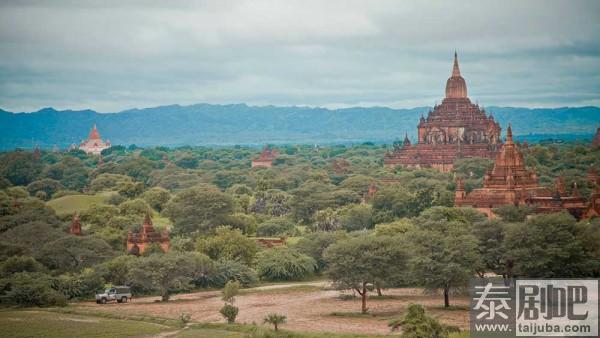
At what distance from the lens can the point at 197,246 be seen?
72.2 metres

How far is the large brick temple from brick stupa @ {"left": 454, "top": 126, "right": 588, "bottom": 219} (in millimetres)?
45696

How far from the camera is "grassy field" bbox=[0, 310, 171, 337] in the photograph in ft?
158

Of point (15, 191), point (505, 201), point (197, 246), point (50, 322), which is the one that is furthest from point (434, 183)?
point (50, 322)

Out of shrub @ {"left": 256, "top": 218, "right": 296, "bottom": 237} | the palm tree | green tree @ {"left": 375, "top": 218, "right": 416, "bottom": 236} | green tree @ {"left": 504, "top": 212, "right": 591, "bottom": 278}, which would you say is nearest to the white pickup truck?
the palm tree

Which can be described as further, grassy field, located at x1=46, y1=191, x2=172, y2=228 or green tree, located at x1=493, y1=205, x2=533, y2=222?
grassy field, located at x1=46, y1=191, x2=172, y2=228

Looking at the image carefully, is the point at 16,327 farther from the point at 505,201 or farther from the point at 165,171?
the point at 165,171

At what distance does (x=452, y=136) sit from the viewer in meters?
140

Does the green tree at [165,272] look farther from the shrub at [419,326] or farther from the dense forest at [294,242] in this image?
the shrub at [419,326]

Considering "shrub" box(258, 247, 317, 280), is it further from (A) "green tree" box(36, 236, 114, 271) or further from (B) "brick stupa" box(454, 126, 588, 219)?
(B) "brick stupa" box(454, 126, 588, 219)

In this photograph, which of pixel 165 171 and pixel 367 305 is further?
pixel 165 171

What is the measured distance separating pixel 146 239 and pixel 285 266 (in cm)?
1076

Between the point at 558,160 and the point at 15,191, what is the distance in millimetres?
67860

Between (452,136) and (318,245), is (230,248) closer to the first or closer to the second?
(318,245)

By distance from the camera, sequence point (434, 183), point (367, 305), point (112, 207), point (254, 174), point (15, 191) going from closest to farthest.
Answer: point (367, 305) < point (112, 207) < point (434, 183) < point (15, 191) < point (254, 174)
